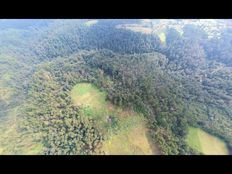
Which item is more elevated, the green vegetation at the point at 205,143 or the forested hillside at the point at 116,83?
the forested hillside at the point at 116,83

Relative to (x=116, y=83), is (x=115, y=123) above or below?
below

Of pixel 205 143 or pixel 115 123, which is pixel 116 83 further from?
pixel 205 143

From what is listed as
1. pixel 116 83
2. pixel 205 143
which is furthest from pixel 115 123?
pixel 205 143

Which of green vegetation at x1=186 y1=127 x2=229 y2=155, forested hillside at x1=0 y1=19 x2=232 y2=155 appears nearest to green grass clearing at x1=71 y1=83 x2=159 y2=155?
forested hillside at x1=0 y1=19 x2=232 y2=155

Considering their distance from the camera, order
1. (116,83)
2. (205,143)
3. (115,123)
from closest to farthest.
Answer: (205,143)
(115,123)
(116,83)

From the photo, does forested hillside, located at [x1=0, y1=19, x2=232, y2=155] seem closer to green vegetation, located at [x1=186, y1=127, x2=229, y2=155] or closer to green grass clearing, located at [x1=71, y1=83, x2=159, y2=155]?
green grass clearing, located at [x1=71, y1=83, x2=159, y2=155]

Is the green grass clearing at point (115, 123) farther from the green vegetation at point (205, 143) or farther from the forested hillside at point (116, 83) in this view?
the green vegetation at point (205, 143)

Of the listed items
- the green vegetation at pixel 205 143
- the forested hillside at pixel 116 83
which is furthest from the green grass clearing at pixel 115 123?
the green vegetation at pixel 205 143
